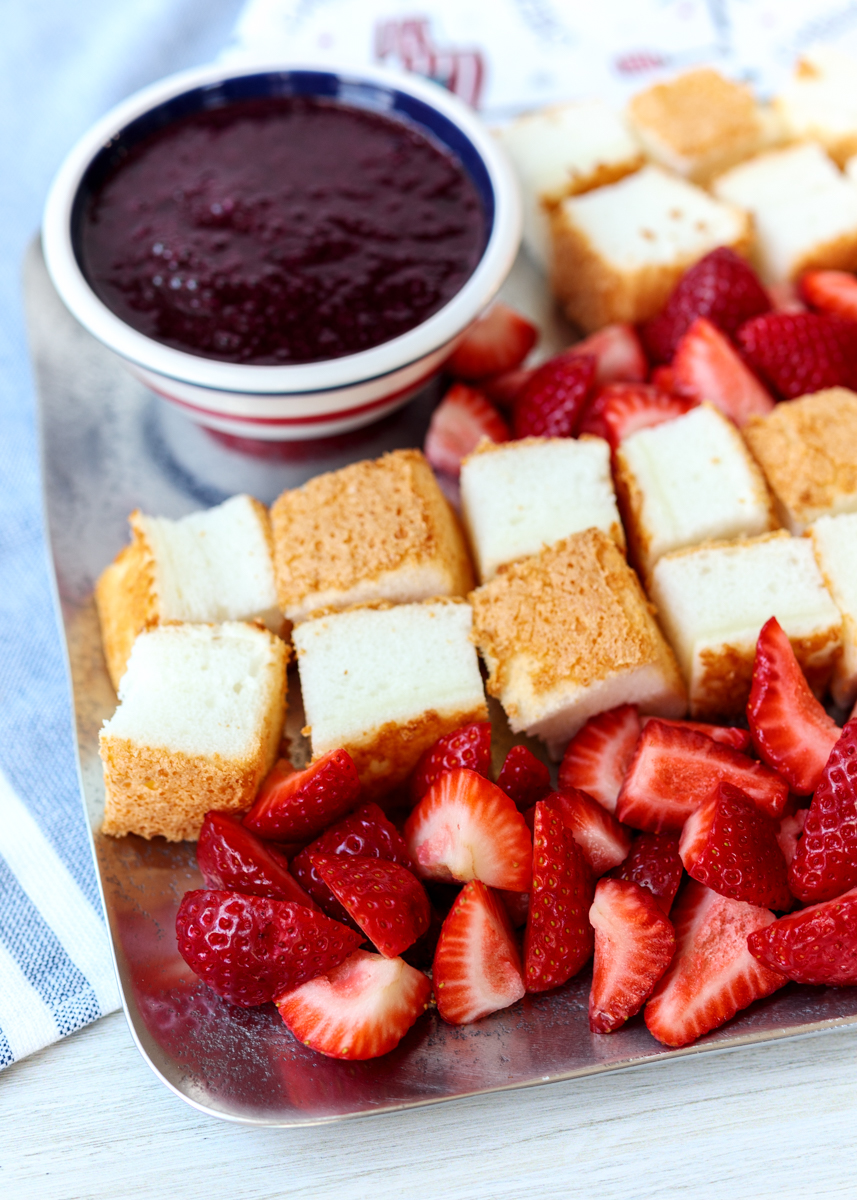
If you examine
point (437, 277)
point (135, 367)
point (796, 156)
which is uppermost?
point (135, 367)

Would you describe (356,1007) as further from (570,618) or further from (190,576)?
(190,576)

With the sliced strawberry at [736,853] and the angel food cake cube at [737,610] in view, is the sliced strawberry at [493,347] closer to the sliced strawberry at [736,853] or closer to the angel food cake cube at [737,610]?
the angel food cake cube at [737,610]

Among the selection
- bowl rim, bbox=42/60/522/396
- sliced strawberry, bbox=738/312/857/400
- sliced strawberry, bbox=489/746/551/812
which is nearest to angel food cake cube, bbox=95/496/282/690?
bowl rim, bbox=42/60/522/396

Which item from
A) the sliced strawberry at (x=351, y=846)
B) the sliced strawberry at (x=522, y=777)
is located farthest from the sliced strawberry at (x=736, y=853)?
the sliced strawberry at (x=351, y=846)

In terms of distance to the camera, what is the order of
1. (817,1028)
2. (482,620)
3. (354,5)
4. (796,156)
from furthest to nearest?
(354,5)
(796,156)
(482,620)
(817,1028)

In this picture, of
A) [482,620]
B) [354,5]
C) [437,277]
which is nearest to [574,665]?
[482,620]

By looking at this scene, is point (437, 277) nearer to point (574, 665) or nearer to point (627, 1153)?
point (574, 665)

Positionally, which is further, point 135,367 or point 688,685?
Result: point 135,367
